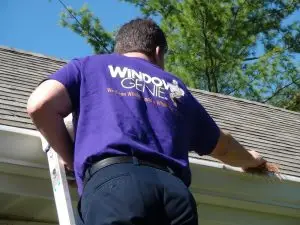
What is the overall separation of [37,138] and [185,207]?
1188 mm

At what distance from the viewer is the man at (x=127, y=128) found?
215cm

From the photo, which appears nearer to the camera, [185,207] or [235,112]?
[185,207]

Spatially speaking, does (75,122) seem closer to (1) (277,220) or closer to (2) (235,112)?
(1) (277,220)

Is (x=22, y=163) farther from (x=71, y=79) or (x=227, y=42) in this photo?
(x=227, y=42)

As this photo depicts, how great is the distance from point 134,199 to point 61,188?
58 cm

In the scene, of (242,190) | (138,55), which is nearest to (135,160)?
(138,55)

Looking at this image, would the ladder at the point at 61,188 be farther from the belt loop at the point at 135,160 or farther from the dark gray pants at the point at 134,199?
the belt loop at the point at 135,160

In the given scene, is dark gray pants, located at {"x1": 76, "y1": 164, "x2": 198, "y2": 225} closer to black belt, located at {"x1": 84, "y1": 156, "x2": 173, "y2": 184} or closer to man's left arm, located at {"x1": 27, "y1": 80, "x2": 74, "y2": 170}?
black belt, located at {"x1": 84, "y1": 156, "x2": 173, "y2": 184}

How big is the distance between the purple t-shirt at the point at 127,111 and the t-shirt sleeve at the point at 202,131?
36mm

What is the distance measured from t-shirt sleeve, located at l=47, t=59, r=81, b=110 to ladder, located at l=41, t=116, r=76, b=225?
0.16m

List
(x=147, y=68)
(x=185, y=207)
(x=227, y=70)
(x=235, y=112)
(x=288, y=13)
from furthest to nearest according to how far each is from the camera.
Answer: (x=288, y=13)
(x=227, y=70)
(x=235, y=112)
(x=147, y=68)
(x=185, y=207)

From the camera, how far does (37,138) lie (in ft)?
10.2

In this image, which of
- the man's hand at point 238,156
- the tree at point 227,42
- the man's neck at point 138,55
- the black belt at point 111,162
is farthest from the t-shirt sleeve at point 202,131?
the tree at point 227,42

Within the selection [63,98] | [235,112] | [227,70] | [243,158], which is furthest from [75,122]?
[227,70]
